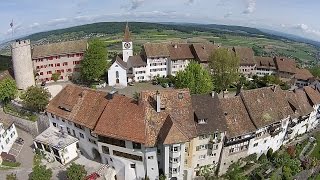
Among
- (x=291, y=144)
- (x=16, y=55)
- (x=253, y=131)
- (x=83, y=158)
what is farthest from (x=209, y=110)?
(x=16, y=55)

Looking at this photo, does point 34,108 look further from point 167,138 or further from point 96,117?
point 167,138

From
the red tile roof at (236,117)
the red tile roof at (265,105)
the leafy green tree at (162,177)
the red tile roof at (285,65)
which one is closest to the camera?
the leafy green tree at (162,177)

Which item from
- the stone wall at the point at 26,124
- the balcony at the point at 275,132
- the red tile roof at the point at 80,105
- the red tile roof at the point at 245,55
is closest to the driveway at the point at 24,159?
the stone wall at the point at 26,124

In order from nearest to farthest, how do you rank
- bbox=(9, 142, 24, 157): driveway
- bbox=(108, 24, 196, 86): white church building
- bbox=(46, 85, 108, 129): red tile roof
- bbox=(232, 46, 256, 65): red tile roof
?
bbox=(46, 85, 108, 129): red tile roof < bbox=(9, 142, 24, 157): driveway < bbox=(108, 24, 196, 86): white church building < bbox=(232, 46, 256, 65): red tile roof

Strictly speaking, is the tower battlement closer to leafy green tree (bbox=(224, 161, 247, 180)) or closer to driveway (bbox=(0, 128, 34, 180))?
driveway (bbox=(0, 128, 34, 180))

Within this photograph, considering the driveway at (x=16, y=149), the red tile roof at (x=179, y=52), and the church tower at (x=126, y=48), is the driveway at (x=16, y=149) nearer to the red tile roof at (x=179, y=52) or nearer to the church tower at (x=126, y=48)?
the church tower at (x=126, y=48)

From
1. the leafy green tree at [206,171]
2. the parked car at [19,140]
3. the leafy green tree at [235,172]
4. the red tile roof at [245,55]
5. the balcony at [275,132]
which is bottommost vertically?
the leafy green tree at [235,172]

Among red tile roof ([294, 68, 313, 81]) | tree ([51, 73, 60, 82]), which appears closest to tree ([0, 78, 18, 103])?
tree ([51, 73, 60, 82])

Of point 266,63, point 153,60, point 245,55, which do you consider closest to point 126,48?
point 153,60
